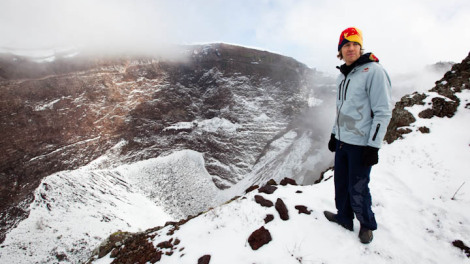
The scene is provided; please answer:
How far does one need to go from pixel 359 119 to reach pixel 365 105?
0.17 m

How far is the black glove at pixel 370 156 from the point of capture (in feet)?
7.01

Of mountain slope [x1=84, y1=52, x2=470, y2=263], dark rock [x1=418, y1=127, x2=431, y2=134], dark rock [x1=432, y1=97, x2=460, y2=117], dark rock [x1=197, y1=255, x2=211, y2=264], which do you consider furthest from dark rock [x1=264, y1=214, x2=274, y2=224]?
dark rock [x1=432, y1=97, x2=460, y2=117]

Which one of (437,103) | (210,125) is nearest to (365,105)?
(437,103)

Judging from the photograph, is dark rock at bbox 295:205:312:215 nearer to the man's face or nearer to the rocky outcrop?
the man's face

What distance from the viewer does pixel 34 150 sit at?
3288cm

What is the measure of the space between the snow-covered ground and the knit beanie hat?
8.43ft

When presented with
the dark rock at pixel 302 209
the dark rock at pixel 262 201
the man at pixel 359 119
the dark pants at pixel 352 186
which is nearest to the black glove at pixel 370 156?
the man at pixel 359 119

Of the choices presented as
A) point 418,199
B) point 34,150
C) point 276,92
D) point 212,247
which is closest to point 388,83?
point 418,199

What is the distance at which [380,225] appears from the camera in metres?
2.90

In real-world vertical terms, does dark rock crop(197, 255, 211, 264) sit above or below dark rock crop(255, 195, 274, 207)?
below

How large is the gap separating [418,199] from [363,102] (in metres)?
2.73

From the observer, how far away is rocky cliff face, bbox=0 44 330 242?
32781 millimetres

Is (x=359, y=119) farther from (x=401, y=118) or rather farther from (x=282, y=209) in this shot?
(x=401, y=118)

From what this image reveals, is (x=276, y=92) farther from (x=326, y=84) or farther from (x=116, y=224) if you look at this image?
(x=116, y=224)
